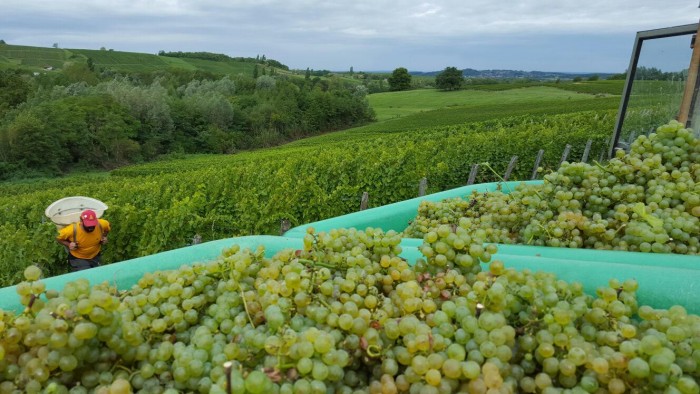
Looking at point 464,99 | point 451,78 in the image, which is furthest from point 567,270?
point 451,78

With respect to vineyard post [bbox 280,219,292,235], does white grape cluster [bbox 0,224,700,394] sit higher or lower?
higher

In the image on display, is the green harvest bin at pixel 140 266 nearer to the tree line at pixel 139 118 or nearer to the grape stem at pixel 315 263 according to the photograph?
the grape stem at pixel 315 263

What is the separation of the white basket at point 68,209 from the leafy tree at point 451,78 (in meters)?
77.2

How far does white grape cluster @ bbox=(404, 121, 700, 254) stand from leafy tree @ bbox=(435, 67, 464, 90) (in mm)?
79997

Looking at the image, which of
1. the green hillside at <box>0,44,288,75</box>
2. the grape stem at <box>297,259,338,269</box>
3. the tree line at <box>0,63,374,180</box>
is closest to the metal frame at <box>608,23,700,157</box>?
the grape stem at <box>297,259,338,269</box>

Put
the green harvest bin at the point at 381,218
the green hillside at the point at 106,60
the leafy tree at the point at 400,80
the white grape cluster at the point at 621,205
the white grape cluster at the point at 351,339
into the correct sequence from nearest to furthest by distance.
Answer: the white grape cluster at the point at 351,339 → the white grape cluster at the point at 621,205 → the green harvest bin at the point at 381,218 → the green hillside at the point at 106,60 → the leafy tree at the point at 400,80

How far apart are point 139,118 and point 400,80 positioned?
186 feet

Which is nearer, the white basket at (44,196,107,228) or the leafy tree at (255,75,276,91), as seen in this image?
the white basket at (44,196,107,228)

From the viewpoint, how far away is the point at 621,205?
100.0 inches

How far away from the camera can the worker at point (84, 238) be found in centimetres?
686

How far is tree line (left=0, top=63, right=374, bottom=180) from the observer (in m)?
42.6

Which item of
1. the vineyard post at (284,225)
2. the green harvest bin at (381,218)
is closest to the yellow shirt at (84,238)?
the vineyard post at (284,225)

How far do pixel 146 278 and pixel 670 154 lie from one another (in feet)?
9.68

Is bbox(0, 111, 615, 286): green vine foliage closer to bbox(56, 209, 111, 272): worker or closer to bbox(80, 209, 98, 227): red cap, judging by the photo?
bbox(56, 209, 111, 272): worker
